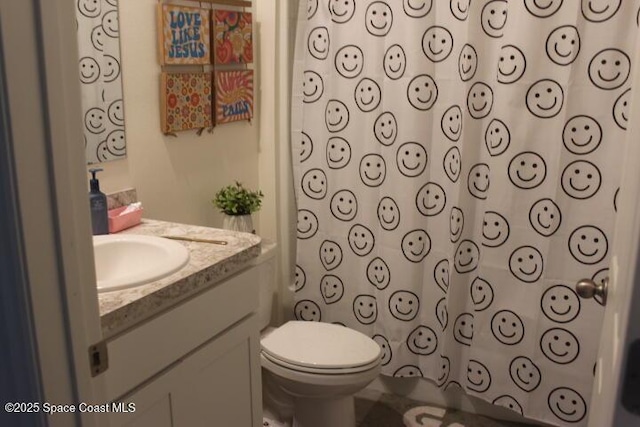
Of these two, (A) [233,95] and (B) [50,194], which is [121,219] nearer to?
(A) [233,95]

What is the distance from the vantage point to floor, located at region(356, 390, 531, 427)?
7.72ft

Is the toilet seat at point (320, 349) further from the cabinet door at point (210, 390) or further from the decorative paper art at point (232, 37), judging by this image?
the decorative paper art at point (232, 37)

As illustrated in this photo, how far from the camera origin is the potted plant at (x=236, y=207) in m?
2.24

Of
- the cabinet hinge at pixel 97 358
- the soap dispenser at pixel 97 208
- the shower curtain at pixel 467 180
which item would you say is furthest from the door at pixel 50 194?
the shower curtain at pixel 467 180

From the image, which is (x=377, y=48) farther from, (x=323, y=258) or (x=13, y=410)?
(x=13, y=410)

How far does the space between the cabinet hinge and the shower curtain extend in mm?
1562

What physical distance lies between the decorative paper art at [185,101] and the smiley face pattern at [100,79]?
0.57ft

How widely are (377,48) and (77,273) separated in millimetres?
1681

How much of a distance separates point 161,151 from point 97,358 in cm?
→ 128

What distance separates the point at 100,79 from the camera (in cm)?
176

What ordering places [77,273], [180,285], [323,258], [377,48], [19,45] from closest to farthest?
1. [19,45]
2. [77,273]
3. [180,285]
4. [377,48]
5. [323,258]

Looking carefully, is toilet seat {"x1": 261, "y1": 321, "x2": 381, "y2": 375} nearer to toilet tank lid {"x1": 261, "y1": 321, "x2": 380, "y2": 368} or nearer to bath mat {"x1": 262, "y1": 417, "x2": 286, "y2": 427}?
toilet tank lid {"x1": 261, "y1": 321, "x2": 380, "y2": 368}

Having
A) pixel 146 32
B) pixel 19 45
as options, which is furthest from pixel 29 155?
pixel 146 32

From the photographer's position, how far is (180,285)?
4.52 ft
